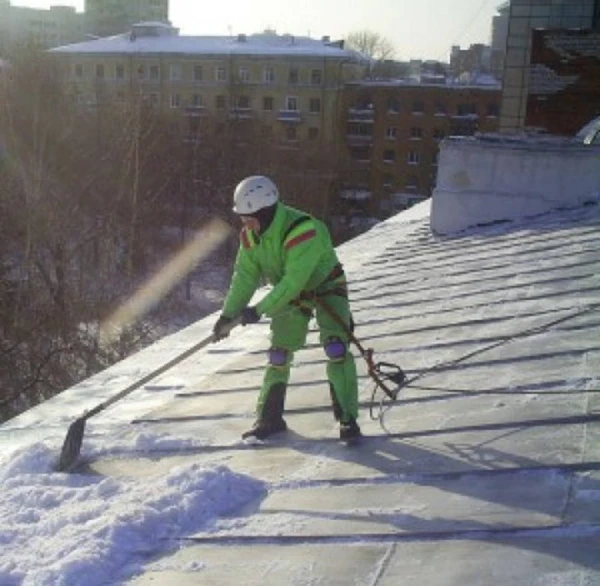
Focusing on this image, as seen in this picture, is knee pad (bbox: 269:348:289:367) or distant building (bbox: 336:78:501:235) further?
distant building (bbox: 336:78:501:235)

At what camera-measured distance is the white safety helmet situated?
3.97 meters

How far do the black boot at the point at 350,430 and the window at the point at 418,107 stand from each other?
129 ft

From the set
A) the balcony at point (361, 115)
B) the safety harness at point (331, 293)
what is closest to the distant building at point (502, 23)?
the balcony at point (361, 115)

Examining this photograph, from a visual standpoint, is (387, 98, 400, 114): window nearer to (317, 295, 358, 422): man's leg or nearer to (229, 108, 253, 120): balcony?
(229, 108, 253, 120): balcony

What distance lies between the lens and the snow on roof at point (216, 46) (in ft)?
144

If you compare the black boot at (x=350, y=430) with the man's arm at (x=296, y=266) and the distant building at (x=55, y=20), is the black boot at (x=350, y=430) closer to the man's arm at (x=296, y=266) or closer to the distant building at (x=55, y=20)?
the man's arm at (x=296, y=266)

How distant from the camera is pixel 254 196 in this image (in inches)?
156

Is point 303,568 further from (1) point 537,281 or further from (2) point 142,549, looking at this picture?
(1) point 537,281

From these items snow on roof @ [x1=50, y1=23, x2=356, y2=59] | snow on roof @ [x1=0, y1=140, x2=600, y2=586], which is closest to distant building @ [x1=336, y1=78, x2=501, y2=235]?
snow on roof @ [x1=50, y1=23, x2=356, y2=59]

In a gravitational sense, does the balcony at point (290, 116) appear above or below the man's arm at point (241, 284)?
below

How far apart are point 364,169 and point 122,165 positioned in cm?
1769

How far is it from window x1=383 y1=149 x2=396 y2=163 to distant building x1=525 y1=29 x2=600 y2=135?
2649 cm

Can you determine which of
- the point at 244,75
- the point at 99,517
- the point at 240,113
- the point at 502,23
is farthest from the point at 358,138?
the point at 99,517

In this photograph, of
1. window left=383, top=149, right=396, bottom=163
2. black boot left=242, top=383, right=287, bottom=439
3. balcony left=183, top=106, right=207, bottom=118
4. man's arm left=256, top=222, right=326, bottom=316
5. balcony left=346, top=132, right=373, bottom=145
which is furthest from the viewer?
balcony left=183, top=106, right=207, bottom=118
